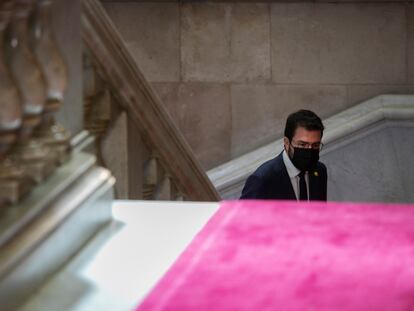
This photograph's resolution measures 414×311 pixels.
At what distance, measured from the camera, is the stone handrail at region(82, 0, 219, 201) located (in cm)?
320

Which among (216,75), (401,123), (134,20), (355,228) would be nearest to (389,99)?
(401,123)

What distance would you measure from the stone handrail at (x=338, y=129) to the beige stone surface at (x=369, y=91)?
0.22m

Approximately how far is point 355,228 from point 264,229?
229 mm

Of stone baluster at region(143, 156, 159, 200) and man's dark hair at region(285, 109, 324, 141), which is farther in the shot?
man's dark hair at region(285, 109, 324, 141)

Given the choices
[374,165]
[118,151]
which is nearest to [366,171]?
[374,165]

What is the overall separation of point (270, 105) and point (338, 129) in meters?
0.78

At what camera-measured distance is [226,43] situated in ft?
29.3

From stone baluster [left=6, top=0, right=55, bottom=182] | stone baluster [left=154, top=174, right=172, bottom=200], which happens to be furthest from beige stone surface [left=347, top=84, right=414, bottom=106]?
stone baluster [left=6, top=0, right=55, bottom=182]

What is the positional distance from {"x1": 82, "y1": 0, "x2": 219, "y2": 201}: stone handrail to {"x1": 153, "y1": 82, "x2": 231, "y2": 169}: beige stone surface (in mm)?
4083

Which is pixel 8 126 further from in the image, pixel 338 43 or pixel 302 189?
pixel 338 43

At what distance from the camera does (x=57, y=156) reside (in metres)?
2.23

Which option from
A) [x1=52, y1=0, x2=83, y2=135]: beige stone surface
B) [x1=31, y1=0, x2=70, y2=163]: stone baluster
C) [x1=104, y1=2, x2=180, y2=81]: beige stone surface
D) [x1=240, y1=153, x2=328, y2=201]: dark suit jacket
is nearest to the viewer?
[x1=31, y1=0, x2=70, y2=163]: stone baluster

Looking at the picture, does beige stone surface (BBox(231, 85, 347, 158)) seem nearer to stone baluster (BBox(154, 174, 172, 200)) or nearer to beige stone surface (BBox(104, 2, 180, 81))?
beige stone surface (BBox(104, 2, 180, 81))

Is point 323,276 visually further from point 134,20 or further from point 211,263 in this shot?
point 134,20
